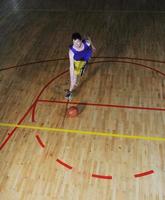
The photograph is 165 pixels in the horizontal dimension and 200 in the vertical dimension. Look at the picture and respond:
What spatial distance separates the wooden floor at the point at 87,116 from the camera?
4.32 metres

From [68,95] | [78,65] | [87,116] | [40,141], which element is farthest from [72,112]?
[78,65]

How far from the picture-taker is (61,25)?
9188mm

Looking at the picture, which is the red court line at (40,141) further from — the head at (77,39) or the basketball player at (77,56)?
the head at (77,39)

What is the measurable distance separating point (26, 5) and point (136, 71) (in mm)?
6340

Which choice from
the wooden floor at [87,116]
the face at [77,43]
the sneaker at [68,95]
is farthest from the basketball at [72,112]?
the face at [77,43]

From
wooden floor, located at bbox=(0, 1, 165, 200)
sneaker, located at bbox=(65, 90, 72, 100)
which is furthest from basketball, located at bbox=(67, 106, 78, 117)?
sneaker, located at bbox=(65, 90, 72, 100)

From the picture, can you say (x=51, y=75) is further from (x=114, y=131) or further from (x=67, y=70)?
(x=114, y=131)

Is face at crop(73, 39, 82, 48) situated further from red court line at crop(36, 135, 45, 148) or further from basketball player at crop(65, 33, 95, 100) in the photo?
red court line at crop(36, 135, 45, 148)

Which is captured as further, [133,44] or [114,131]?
[133,44]

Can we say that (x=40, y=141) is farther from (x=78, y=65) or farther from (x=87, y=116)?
(x=78, y=65)

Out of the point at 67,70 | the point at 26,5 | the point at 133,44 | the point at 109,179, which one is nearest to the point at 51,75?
the point at 67,70

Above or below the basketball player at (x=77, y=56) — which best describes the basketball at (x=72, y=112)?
below

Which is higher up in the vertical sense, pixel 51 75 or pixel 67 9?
pixel 67 9

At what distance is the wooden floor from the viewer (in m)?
4.32
